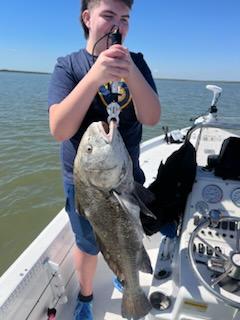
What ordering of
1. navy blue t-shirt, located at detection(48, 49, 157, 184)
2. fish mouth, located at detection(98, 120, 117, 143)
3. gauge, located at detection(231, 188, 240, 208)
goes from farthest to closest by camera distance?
1. gauge, located at detection(231, 188, 240, 208)
2. navy blue t-shirt, located at detection(48, 49, 157, 184)
3. fish mouth, located at detection(98, 120, 117, 143)

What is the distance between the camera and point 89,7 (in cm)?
153

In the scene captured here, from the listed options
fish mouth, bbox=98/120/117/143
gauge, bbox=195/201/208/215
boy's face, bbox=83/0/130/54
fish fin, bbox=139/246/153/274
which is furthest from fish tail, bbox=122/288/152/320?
boy's face, bbox=83/0/130/54

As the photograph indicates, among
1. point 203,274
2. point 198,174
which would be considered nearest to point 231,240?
point 203,274

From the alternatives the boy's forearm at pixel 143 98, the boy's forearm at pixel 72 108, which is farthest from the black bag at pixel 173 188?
the boy's forearm at pixel 72 108

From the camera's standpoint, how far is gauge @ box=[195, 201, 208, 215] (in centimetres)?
209

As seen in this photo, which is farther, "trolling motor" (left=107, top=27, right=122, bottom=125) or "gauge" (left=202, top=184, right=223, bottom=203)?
"gauge" (left=202, top=184, right=223, bottom=203)

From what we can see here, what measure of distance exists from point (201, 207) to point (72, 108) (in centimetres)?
115

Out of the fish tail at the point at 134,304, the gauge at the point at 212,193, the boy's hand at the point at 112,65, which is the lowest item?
the fish tail at the point at 134,304

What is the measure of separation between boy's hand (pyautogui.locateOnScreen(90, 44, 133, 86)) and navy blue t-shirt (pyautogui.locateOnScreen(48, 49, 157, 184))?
0.37 m

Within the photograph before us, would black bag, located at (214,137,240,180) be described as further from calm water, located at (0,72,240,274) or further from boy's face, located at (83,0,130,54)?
calm water, located at (0,72,240,274)

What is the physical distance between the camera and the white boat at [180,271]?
1727mm

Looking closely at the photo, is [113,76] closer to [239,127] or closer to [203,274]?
[203,274]

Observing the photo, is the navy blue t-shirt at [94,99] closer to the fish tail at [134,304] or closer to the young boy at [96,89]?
the young boy at [96,89]

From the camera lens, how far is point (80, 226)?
1.99m
